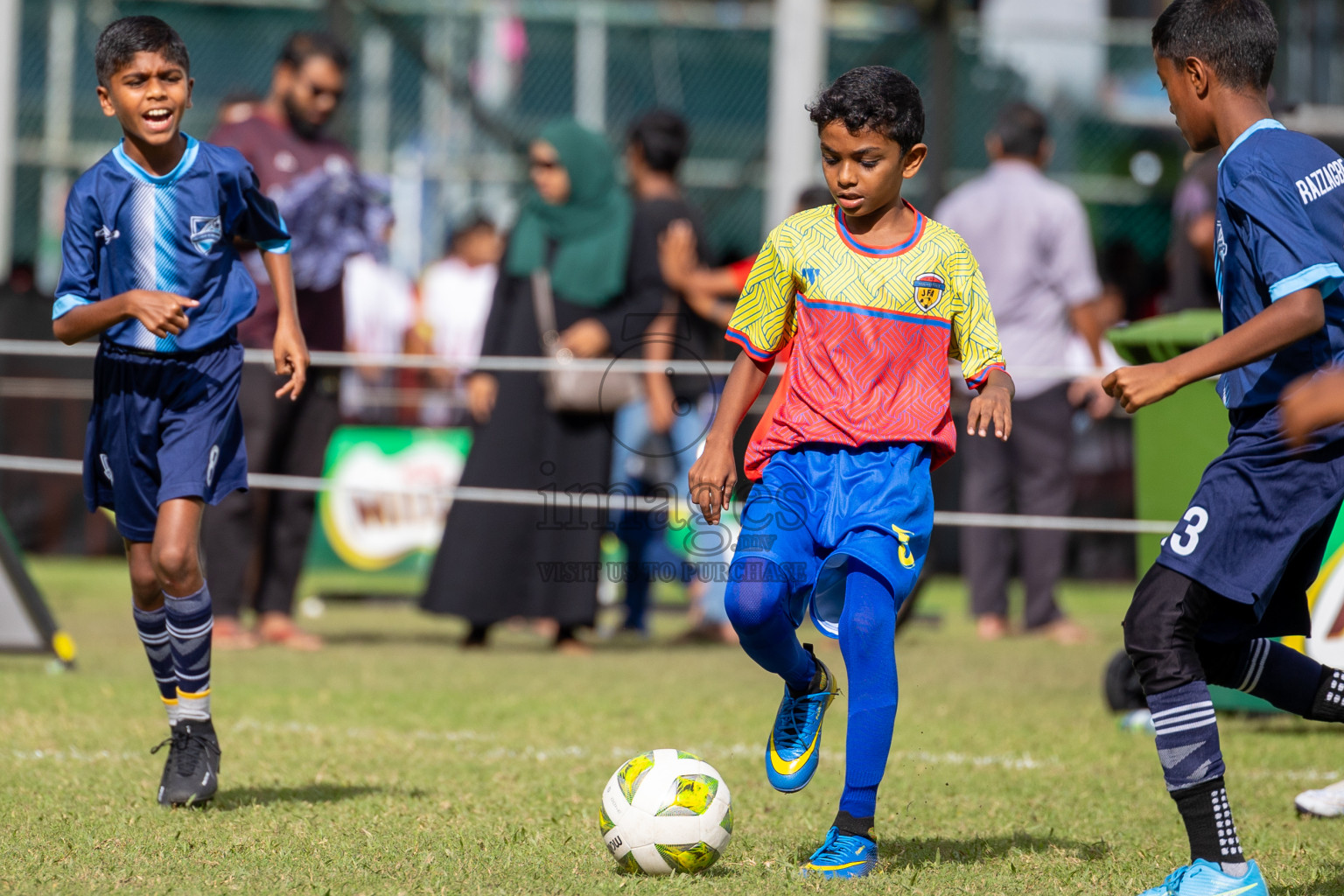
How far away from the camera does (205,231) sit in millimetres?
4430

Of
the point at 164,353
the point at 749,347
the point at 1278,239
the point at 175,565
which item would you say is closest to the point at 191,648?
the point at 175,565

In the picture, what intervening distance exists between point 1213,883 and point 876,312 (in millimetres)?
1407

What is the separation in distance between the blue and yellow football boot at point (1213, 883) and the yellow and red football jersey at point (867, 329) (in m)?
1.08

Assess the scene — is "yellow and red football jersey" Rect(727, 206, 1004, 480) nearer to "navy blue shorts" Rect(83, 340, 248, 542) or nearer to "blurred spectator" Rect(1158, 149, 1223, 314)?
"navy blue shorts" Rect(83, 340, 248, 542)

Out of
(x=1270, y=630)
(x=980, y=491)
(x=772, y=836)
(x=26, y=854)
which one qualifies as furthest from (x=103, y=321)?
(x=980, y=491)

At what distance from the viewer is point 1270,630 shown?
354 centimetres

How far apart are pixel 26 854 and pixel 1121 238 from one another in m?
12.4

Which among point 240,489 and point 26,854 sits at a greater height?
point 240,489

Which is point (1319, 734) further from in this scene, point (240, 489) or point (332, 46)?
point (332, 46)

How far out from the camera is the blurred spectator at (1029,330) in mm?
8812

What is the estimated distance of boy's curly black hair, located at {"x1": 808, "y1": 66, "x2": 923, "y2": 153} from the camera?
3.74 metres

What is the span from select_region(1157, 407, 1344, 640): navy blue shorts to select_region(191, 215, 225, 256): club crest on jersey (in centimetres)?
Answer: 257

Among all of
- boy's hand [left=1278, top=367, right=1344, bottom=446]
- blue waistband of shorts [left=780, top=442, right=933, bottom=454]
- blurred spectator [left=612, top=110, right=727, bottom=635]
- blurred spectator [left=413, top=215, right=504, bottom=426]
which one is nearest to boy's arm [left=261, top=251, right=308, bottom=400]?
blue waistband of shorts [left=780, top=442, right=933, bottom=454]

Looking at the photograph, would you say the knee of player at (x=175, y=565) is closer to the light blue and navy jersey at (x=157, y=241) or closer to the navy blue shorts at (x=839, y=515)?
the light blue and navy jersey at (x=157, y=241)
